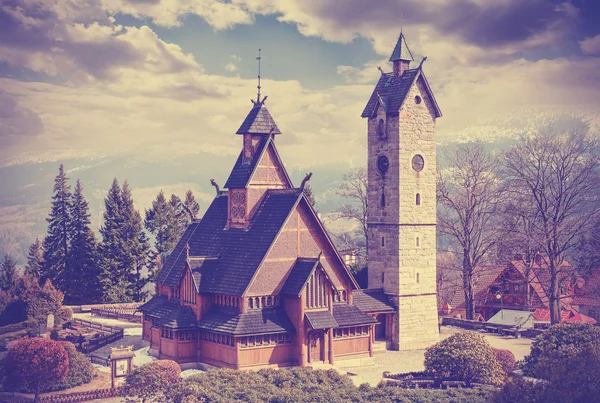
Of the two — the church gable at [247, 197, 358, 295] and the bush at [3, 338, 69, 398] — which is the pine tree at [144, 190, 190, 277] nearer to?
the church gable at [247, 197, 358, 295]

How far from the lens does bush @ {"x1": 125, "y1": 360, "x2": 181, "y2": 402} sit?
2980 cm

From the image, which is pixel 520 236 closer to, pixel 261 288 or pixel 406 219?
pixel 406 219

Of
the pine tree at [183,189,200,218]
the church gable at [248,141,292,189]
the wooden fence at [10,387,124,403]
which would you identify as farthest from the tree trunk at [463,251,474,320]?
the wooden fence at [10,387,124,403]

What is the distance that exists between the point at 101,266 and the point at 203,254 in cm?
2352

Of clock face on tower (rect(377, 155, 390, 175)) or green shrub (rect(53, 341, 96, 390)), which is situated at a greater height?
clock face on tower (rect(377, 155, 390, 175))

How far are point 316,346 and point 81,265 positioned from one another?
30683 mm

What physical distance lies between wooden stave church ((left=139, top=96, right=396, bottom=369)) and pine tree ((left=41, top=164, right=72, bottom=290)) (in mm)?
22446

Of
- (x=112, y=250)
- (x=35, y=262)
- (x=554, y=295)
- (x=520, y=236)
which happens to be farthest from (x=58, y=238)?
(x=554, y=295)

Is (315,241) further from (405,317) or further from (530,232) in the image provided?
(530,232)

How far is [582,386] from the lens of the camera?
2467 centimetres

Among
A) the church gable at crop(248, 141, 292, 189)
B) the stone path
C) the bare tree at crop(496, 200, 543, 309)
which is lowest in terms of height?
the stone path

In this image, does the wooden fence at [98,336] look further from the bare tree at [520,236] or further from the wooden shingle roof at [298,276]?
the bare tree at [520,236]

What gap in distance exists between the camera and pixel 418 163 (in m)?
45.9

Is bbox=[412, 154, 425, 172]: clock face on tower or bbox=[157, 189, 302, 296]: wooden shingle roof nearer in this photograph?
bbox=[157, 189, 302, 296]: wooden shingle roof
